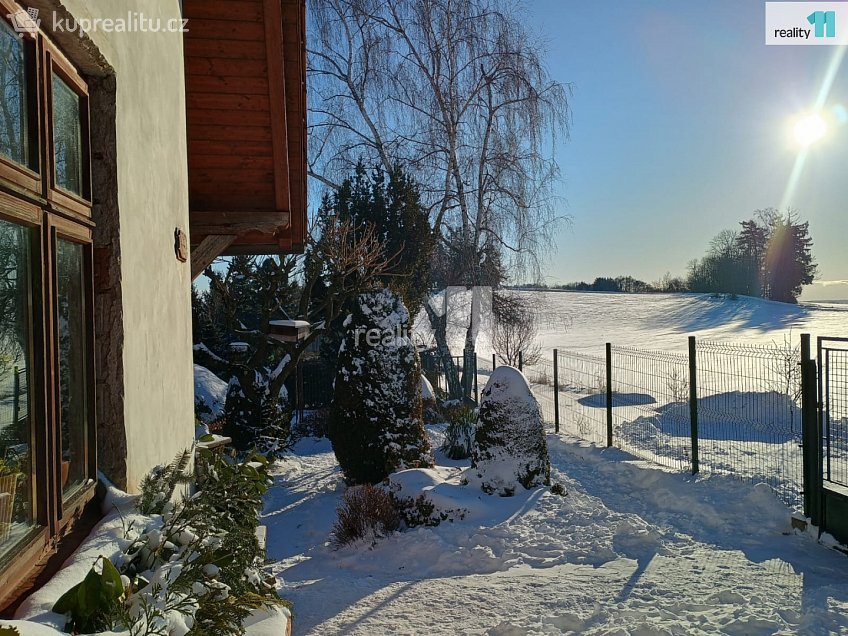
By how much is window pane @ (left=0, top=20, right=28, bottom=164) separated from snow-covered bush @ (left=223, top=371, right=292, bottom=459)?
26.8 ft

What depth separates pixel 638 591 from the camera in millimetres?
4109

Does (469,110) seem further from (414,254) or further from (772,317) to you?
(772,317)

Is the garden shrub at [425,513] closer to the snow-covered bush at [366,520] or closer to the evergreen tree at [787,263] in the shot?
the snow-covered bush at [366,520]

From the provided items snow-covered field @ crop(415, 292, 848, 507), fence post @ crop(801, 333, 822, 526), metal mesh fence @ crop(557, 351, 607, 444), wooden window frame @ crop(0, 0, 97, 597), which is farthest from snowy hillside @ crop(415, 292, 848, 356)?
wooden window frame @ crop(0, 0, 97, 597)

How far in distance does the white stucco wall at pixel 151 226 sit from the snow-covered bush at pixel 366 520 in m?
2.64

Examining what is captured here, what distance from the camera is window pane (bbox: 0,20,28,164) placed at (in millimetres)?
1444

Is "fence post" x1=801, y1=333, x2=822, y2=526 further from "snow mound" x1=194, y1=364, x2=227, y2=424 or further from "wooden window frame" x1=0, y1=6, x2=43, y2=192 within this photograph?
"snow mound" x1=194, y1=364, x2=227, y2=424

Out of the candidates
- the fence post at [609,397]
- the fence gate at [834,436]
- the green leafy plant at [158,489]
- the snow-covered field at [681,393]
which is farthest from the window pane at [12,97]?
the fence post at [609,397]

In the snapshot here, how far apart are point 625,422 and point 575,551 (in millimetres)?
6546

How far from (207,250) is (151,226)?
3263mm

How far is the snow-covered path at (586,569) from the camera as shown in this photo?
12.1 feet

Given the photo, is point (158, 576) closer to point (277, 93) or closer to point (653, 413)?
point (277, 93)

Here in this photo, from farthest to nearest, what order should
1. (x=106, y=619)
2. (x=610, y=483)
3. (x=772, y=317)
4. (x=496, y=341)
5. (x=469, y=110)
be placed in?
1. (x=772, y=317)
2. (x=496, y=341)
3. (x=469, y=110)
4. (x=610, y=483)
5. (x=106, y=619)

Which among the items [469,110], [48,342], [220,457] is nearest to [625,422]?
[469,110]
